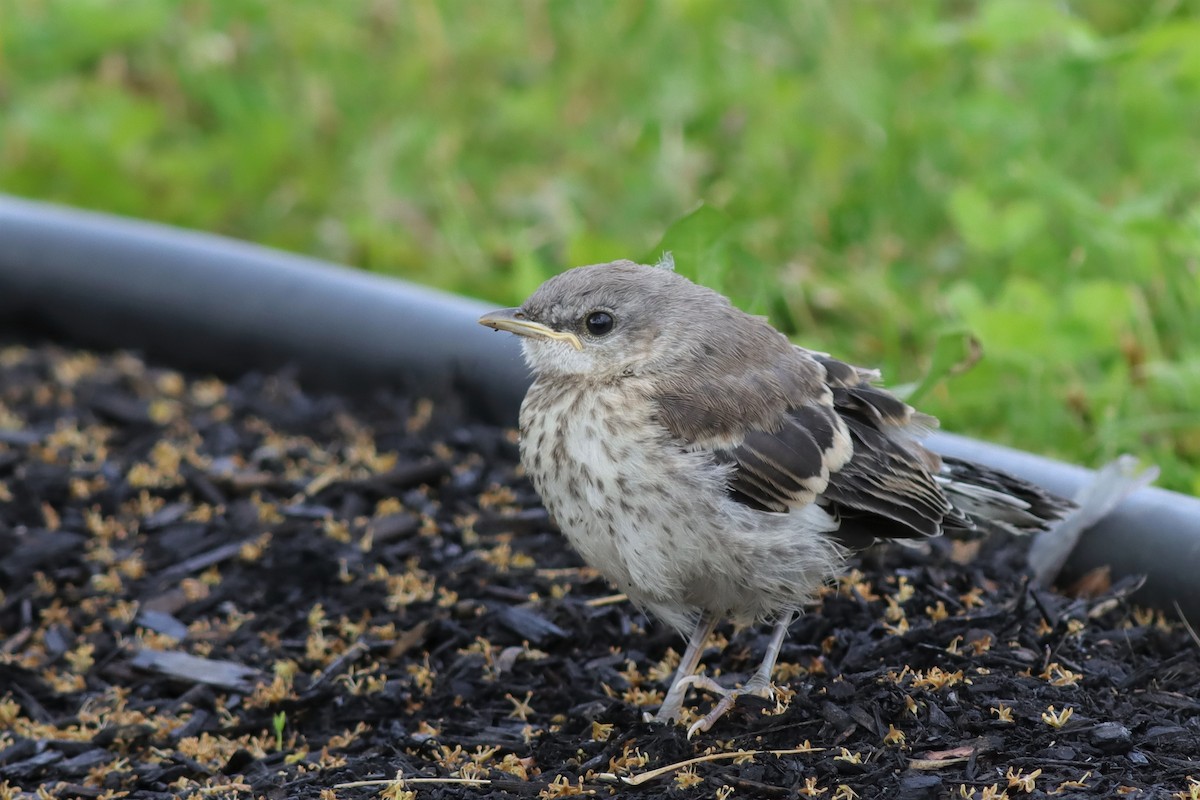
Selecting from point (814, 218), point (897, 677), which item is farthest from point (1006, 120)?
point (897, 677)

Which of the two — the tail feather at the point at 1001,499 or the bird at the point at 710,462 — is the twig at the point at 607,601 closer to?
the bird at the point at 710,462

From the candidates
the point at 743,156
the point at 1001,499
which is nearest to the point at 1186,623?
the point at 1001,499

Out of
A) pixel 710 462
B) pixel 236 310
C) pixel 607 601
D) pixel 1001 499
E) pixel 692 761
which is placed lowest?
pixel 692 761

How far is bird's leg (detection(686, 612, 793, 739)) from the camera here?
2934mm

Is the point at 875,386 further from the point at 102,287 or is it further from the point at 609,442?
the point at 102,287

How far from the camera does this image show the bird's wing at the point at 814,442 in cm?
304

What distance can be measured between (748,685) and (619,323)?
834mm

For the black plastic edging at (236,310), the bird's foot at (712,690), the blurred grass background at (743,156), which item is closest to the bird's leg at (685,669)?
the bird's foot at (712,690)

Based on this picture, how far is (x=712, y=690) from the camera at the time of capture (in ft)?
10.2

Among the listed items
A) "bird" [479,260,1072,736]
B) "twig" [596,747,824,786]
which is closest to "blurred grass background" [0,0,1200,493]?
"bird" [479,260,1072,736]

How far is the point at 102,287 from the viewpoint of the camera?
17.7 ft

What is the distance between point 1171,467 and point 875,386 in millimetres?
→ 1176

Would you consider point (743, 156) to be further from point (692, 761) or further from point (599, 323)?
point (692, 761)

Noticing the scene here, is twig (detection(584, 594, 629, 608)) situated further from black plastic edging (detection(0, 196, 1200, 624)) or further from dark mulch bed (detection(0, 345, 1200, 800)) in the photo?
black plastic edging (detection(0, 196, 1200, 624))
